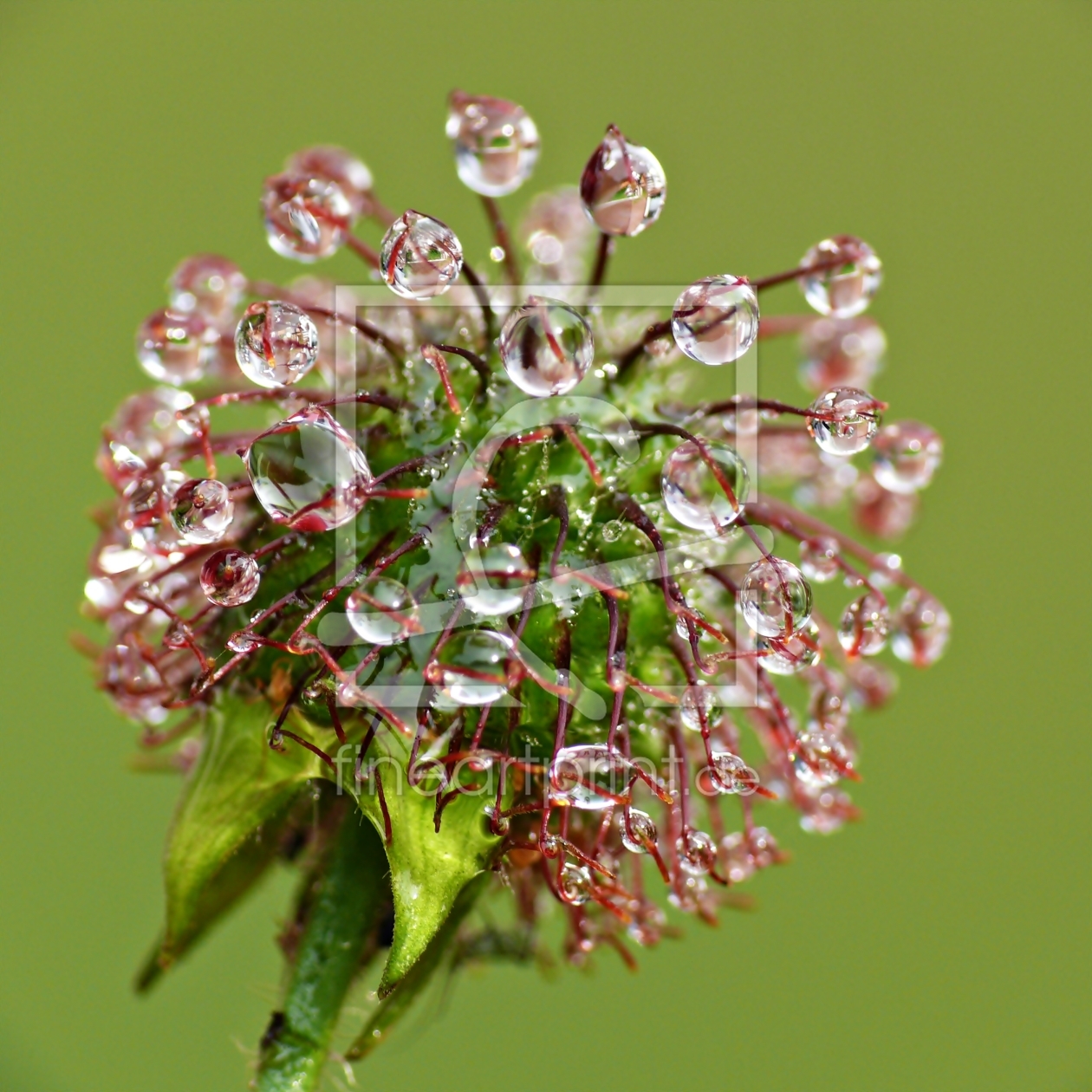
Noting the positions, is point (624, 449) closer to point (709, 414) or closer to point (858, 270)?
point (709, 414)

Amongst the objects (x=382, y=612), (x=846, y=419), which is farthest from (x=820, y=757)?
(x=382, y=612)

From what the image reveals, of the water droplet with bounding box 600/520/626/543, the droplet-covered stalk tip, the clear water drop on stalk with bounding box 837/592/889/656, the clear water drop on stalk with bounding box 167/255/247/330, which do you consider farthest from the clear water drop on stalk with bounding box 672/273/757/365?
the clear water drop on stalk with bounding box 167/255/247/330

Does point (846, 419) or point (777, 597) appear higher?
point (846, 419)

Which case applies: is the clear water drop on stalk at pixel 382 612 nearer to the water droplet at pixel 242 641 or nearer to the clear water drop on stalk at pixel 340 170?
the water droplet at pixel 242 641

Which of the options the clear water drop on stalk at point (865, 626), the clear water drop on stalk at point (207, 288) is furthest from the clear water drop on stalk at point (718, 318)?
the clear water drop on stalk at point (207, 288)

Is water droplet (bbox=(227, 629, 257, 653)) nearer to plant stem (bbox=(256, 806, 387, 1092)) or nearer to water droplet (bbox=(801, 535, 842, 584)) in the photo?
plant stem (bbox=(256, 806, 387, 1092))

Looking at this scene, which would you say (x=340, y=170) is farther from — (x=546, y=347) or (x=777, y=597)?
(x=777, y=597)

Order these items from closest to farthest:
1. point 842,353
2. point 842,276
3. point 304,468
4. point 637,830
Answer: point 304,468
point 637,830
point 842,276
point 842,353
